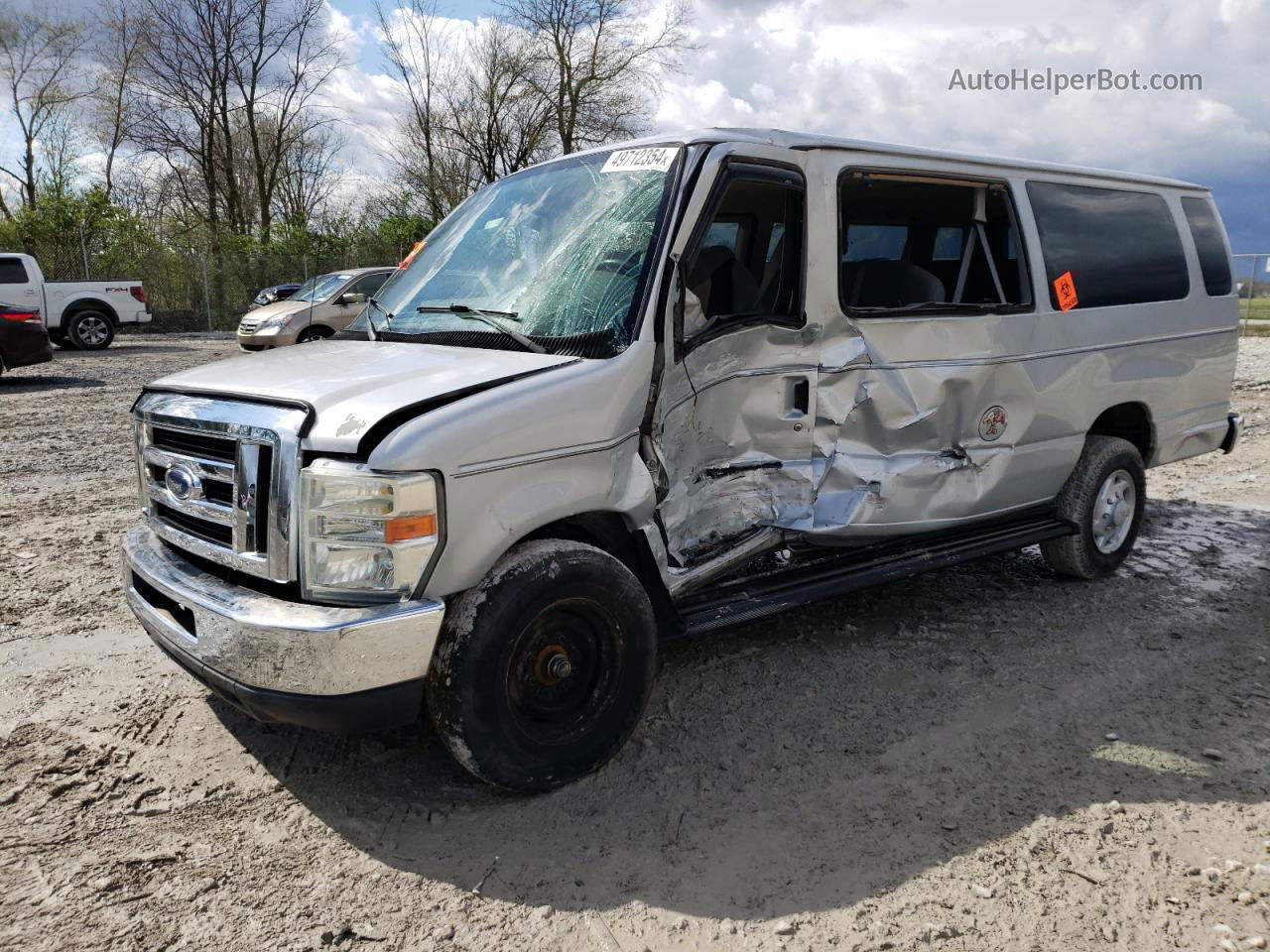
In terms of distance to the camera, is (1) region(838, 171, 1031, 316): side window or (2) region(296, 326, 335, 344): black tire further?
(2) region(296, 326, 335, 344): black tire

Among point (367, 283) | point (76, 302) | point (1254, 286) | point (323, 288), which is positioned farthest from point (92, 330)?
point (1254, 286)

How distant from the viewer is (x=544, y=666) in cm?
313

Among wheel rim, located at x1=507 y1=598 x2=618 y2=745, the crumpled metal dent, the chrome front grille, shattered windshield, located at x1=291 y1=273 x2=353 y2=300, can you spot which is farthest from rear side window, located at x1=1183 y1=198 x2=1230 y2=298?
shattered windshield, located at x1=291 y1=273 x2=353 y2=300

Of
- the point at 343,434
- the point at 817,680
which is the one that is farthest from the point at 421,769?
the point at 817,680

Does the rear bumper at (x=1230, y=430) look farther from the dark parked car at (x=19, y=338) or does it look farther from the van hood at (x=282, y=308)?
the dark parked car at (x=19, y=338)

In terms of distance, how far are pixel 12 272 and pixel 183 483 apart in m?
17.3

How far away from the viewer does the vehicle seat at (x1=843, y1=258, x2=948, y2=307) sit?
14.4ft

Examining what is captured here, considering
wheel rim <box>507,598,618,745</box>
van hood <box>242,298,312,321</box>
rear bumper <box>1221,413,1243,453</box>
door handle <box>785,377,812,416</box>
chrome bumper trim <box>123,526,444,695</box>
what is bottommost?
wheel rim <box>507,598,618,745</box>

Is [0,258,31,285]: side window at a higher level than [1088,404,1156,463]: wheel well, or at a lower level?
higher

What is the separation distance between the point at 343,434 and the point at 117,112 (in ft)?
126

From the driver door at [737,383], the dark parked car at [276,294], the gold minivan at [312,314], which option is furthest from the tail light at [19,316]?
the driver door at [737,383]

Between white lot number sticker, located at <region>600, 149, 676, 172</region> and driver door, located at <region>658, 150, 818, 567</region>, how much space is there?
0.70 feet

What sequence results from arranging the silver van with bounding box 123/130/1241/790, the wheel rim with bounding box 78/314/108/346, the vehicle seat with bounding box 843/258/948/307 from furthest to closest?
the wheel rim with bounding box 78/314/108/346 → the vehicle seat with bounding box 843/258/948/307 → the silver van with bounding box 123/130/1241/790

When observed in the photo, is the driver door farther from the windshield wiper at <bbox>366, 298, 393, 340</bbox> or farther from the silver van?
the windshield wiper at <bbox>366, 298, 393, 340</bbox>
